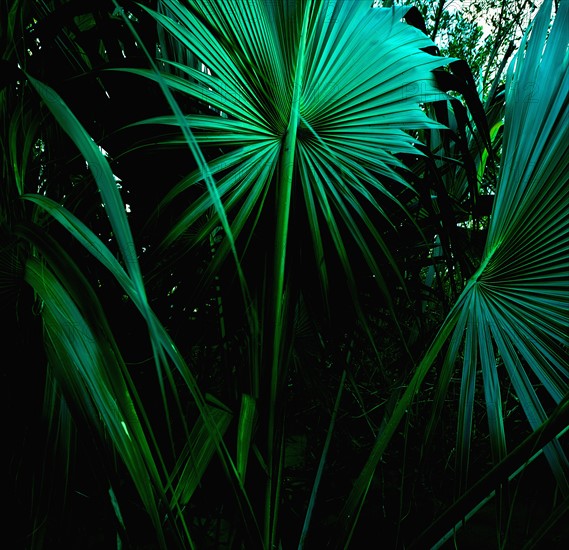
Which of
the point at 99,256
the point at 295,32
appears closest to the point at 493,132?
the point at 295,32

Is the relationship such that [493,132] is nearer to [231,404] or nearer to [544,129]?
[544,129]

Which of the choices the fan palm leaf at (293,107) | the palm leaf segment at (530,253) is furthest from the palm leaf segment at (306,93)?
the palm leaf segment at (530,253)

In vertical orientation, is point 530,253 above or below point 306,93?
below

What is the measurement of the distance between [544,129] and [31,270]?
2.19 feet

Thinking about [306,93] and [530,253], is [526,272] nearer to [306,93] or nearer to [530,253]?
[530,253]

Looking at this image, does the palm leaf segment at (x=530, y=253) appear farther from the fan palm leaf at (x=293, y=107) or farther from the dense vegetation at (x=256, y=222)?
the fan palm leaf at (x=293, y=107)

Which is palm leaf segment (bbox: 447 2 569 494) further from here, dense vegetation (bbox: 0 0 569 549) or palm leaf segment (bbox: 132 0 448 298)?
palm leaf segment (bbox: 132 0 448 298)

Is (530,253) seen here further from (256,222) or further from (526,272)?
(256,222)

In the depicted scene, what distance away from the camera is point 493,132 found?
1.21 metres

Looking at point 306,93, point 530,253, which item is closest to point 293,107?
point 306,93

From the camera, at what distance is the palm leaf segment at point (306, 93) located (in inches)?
25.0

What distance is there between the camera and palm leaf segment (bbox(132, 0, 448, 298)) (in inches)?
25.0

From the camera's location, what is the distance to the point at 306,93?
0.75 meters

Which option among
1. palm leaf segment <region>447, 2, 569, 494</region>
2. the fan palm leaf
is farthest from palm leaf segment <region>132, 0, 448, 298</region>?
palm leaf segment <region>447, 2, 569, 494</region>
